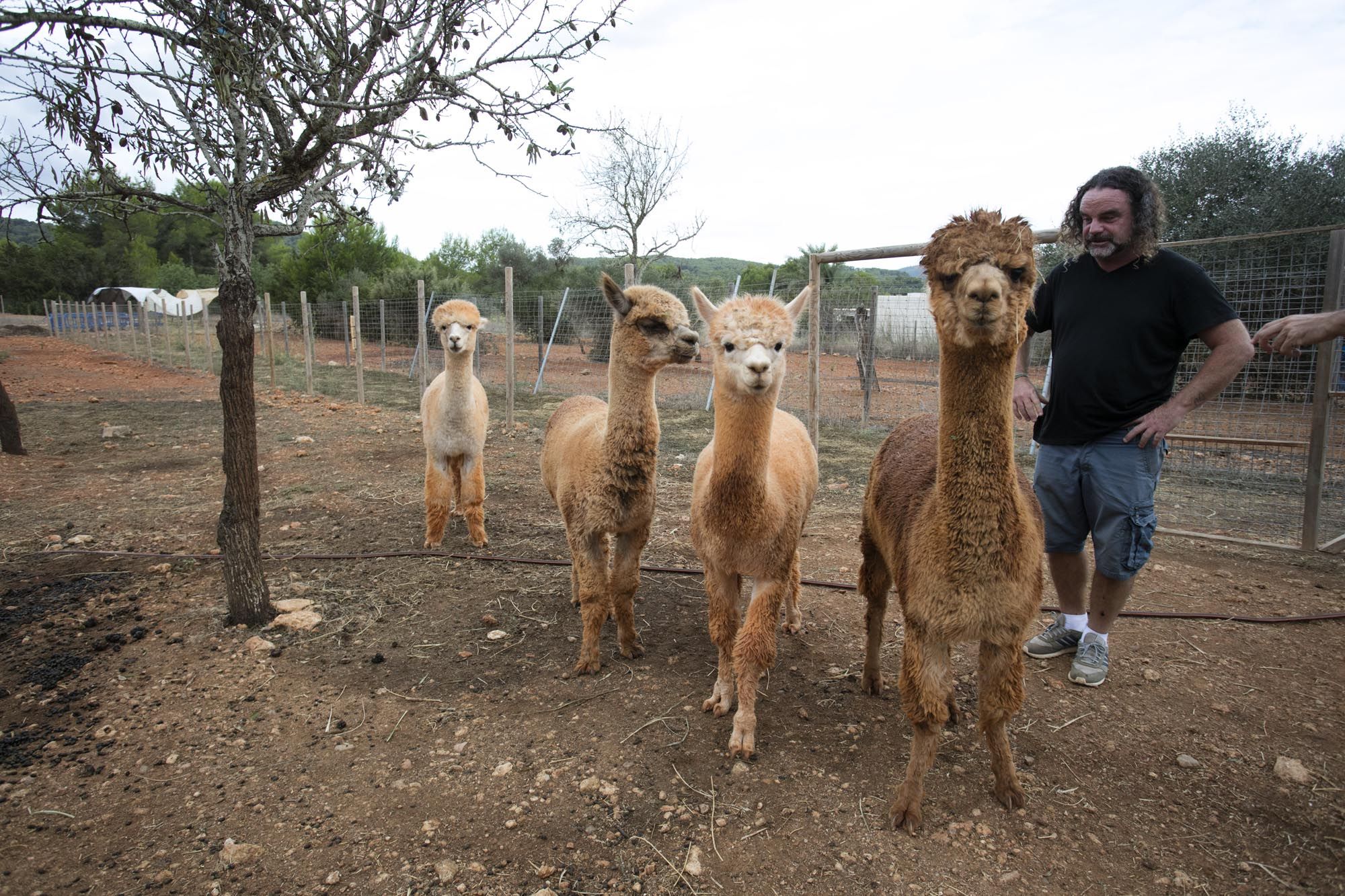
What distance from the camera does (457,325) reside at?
6.36 meters

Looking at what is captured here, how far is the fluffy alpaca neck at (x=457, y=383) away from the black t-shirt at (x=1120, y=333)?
4.63m

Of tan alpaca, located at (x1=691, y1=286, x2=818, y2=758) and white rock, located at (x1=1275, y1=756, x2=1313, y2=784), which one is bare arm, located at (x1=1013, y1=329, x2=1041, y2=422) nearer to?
tan alpaca, located at (x1=691, y1=286, x2=818, y2=758)

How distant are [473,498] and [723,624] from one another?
3.48 meters

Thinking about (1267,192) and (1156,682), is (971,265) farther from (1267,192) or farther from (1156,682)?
(1267,192)

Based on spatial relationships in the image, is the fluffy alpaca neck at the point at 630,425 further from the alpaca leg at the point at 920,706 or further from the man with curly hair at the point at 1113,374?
the man with curly hair at the point at 1113,374

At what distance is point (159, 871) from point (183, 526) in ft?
15.9

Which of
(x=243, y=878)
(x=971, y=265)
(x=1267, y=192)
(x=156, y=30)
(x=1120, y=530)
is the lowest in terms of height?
(x=243, y=878)

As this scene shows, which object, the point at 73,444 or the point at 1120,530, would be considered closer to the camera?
the point at 1120,530

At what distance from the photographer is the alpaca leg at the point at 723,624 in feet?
11.1

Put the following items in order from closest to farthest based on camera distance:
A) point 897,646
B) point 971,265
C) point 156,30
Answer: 1. point 971,265
2. point 156,30
3. point 897,646

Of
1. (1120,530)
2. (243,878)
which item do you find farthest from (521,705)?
(1120,530)

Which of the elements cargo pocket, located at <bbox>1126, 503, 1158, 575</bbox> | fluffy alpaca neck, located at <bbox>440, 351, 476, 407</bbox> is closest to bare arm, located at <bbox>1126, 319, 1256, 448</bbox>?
cargo pocket, located at <bbox>1126, 503, 1158, 575</bbox>

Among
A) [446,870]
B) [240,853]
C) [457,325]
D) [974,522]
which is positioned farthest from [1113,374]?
[457,325]

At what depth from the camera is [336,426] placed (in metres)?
12.0
